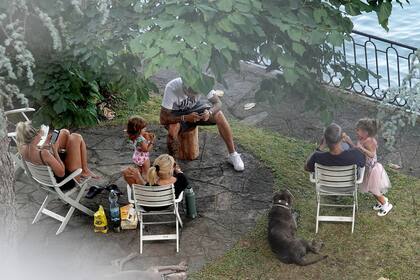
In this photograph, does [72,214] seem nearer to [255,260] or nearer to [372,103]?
[255,260]

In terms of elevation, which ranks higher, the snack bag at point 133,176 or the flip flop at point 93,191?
the snack bag at point 133,176

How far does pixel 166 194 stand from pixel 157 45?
8.48ft

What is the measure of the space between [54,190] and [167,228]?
138 cm

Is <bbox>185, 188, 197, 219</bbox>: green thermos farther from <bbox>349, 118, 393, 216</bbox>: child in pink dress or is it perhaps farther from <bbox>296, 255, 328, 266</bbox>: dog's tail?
<bbox>349, 118, 393, 216</bbox>: child in pink dress

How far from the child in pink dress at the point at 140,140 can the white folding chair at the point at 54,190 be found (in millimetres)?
736

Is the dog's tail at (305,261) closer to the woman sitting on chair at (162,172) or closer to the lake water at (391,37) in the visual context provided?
the woman sitting on chair at (162,172)

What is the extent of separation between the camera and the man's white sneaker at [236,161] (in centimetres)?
855

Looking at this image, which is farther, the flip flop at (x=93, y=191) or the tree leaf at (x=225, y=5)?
the flip flop at (x=93, y=191)

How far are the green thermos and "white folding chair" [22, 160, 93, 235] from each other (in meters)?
1.20

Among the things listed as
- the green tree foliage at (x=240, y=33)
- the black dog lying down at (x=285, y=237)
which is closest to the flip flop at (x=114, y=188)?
the black dog lying down at (x=285, y=237)

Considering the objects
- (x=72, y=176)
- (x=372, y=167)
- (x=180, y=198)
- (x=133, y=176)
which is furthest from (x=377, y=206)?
(x=72, y=176)

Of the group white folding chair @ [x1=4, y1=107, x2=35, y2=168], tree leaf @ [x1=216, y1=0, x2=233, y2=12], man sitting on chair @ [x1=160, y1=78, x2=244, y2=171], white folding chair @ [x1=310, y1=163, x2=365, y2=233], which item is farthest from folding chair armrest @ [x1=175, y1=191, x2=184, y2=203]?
tree leaf @ [x1=216, y1=0, x2=233, y2=12]

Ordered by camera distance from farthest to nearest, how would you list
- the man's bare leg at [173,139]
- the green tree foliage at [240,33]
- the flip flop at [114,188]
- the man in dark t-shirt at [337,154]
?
the man's bare leg at [173,139] < the flip flop at [114,188] < the man in dark t-shirt at [337,154] < the green tree foliage at [240,33]

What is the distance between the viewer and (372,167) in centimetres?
749
